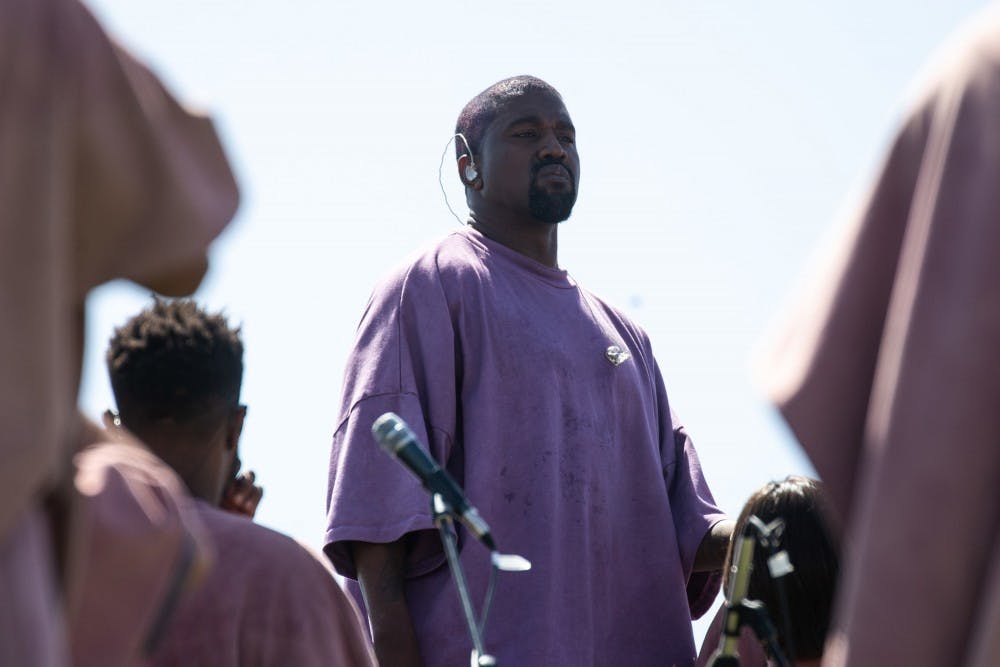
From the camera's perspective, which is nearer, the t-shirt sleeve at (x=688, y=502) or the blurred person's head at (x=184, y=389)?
the blurred person's head at (x=184, y=389)

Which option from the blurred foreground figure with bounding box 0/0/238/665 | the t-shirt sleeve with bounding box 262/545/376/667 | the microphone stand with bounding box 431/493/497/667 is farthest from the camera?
the t-shirt sleeve with bounding box 262/545/376/667

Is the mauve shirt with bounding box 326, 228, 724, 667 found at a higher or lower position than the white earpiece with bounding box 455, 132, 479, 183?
lower

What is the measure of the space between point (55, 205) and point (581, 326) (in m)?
3.26

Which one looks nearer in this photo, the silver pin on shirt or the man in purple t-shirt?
the man in purple t-shirt

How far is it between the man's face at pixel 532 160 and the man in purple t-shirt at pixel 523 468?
1 cm

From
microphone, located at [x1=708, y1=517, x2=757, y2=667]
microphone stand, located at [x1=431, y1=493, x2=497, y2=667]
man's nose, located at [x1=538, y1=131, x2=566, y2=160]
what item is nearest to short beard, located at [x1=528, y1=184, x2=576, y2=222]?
man's nose, located at [x1=538, y1=131, x2=566, y2=160]

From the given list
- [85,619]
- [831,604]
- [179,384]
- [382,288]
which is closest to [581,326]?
[382,288]

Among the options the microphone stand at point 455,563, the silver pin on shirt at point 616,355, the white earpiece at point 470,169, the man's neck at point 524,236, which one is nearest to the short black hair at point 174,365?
the microphone stand at point 455,563

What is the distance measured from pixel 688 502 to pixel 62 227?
3439 mm

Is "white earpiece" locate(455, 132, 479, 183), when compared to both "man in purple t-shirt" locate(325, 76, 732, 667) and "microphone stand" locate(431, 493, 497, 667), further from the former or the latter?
"microphone stand" locate(431, 493, 497, 667)

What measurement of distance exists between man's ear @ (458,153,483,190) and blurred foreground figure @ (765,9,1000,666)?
11.0 ft

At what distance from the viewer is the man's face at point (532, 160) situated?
5750mm

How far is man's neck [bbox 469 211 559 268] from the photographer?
5.74 meters

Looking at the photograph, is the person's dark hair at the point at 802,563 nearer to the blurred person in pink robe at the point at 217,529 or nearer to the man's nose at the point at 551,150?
the blurred person in pink robe at the point at 217,529
